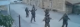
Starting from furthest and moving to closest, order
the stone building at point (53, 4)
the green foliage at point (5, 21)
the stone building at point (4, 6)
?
1. the stone building at point (53, 4)
2. the stone building at point (4, 6)
3. the green foliage at point (5, 21)

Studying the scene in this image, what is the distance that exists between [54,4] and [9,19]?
1095 cm

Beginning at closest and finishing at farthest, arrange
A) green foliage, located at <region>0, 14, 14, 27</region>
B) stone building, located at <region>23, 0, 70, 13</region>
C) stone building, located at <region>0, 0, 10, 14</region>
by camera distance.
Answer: green foliage, located at <region>0, 14, 14, 27</region> < stone building, located at <region>0, 0, 10, 14</region> < stone building, located at <region>23, 0, 70, 13</region>

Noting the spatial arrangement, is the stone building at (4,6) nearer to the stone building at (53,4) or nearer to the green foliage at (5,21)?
the green foliage at (5,21)

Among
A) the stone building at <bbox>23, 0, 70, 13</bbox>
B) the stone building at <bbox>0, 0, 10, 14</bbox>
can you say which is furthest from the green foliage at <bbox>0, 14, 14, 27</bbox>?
the stone building at <bbox>23, 0, 70, 13</bbox>

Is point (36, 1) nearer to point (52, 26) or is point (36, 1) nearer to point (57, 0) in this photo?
point (57, 0)

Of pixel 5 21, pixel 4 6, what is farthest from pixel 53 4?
pixel 5 21

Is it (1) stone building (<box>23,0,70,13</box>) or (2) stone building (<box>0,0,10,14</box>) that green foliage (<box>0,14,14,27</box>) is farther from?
(1) stone building (<box>23,0,70,13</box>)

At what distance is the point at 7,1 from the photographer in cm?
950

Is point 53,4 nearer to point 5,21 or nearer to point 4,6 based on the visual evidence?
point 4,6

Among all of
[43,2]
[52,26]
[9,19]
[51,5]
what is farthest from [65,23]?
[43,2]

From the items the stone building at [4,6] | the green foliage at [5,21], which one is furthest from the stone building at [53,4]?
the green foliage at [5,21]

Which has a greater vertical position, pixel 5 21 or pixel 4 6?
pixel 4 6

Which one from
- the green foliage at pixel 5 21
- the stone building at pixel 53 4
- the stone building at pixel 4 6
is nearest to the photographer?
the green foliage at pixel 5 21

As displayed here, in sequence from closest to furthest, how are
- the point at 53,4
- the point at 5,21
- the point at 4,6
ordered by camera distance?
the point at 5,21, the point at 4,6, the point at 53,4
